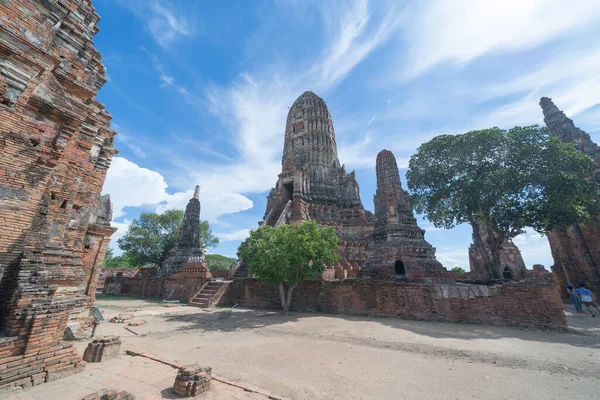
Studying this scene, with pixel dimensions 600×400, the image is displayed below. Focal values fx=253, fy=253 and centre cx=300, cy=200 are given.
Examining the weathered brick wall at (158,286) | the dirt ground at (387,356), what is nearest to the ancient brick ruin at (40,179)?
the dirt ground at (387,356)

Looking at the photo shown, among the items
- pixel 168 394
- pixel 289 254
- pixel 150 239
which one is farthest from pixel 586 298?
pixel 150 239

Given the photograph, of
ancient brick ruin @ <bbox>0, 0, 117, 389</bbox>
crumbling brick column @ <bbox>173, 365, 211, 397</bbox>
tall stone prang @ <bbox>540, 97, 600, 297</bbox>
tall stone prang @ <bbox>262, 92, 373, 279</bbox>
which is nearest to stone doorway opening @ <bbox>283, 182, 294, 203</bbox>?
tall stone prang @ <bbox>262, 92, 373, 279</bbox>

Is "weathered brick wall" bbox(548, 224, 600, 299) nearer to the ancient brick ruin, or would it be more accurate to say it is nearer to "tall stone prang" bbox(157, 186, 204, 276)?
the ancient brick ruin

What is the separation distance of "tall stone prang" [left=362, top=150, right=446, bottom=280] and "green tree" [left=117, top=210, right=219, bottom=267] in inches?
1028

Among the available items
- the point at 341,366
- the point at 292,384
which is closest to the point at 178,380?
the point at 292,384

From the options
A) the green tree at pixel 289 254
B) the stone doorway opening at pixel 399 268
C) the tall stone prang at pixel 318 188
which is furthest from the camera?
the tall stone prang at pixel 318 188

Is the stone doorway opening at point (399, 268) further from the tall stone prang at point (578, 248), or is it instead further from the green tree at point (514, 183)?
the tall stone prang at point (578, 248)

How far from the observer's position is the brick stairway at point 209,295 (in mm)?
14891

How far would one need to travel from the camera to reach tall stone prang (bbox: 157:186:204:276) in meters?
22.1

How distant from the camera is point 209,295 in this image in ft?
51.2

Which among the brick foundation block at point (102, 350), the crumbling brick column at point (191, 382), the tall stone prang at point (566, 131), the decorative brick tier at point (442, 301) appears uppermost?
the tall stone prang at point (566, 131)

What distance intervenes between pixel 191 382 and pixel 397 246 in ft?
49.7

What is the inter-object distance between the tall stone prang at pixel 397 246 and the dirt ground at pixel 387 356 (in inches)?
246

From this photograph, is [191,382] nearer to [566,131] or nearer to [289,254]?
[289,254]
